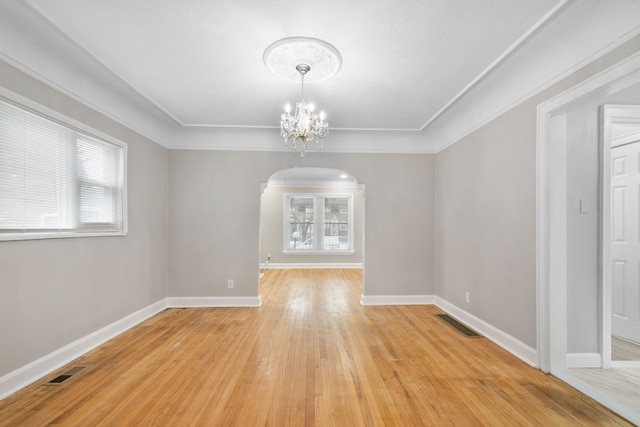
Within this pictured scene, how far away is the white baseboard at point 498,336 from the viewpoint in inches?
107

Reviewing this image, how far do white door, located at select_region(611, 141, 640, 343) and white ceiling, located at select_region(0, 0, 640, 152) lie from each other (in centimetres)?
167

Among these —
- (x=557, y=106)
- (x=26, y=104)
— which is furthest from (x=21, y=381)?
(x=557, y=106)

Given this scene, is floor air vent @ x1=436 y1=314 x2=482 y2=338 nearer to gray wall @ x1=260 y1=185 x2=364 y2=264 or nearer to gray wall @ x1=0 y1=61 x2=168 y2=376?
gray wall @ x1=0 y1=61 x2=168 y2=376

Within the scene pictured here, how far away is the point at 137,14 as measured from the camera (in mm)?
2031

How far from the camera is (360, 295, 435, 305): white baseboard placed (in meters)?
4.78

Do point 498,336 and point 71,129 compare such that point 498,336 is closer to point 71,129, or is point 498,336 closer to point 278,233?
point 71,129

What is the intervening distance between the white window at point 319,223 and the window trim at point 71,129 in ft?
17.8

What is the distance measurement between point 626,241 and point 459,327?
81.2 inches

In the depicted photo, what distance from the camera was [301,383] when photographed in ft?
7.86

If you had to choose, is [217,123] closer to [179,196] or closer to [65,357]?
[179,196]

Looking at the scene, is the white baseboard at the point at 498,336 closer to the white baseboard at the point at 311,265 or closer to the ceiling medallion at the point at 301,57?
the ceiling medallion at the point at 301,57

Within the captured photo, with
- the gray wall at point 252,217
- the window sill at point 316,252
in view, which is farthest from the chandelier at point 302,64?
the window sill at point 316,252

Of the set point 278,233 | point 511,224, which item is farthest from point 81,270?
point 278,233

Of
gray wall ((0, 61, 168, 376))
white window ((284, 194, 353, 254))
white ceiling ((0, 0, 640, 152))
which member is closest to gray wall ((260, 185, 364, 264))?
white window ((284, 194, 353, 254))
